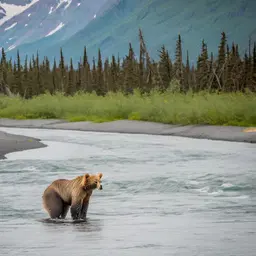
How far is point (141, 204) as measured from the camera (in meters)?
14.3

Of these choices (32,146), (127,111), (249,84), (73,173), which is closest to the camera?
(73,173)

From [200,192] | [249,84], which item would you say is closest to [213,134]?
[200,192]

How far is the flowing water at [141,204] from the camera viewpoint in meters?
10.1

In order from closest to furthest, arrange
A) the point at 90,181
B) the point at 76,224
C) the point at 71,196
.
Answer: the point at 90,181, the point at 71,196, the point at 76,224

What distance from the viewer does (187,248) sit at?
9.84 m

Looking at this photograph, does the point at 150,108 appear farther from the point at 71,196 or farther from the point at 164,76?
the point at 164,76

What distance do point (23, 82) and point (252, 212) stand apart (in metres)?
96.2

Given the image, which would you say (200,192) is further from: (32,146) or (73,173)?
(32,146)

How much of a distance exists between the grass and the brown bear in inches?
940

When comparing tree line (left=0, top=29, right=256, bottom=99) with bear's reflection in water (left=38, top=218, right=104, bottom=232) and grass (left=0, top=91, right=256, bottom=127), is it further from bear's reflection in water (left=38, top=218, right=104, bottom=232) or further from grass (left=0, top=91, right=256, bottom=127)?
bear's reflection in water (left=38, top=218, right=104, bottom=232)

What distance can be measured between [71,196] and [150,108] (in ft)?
101

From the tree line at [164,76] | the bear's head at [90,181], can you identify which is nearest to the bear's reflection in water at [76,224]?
the bear's head at [90,181]

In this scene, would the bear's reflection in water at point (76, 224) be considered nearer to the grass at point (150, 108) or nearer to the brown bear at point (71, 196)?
the brown bear at point (71, 196)

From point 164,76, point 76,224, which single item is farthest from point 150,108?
point 164,76
